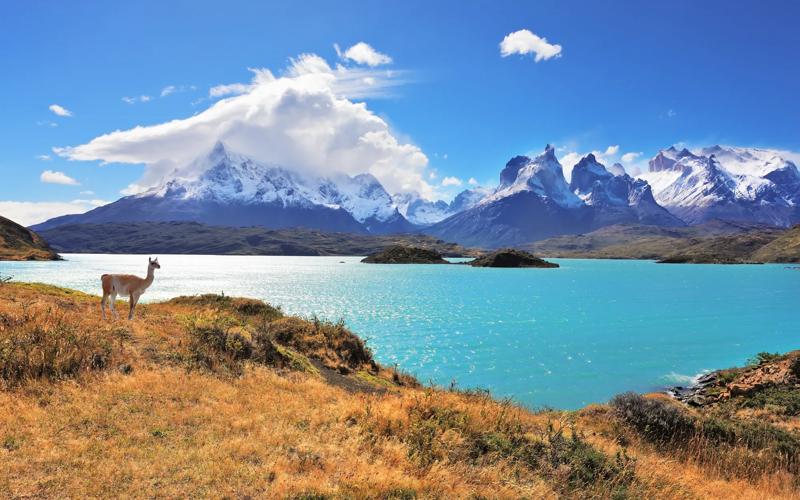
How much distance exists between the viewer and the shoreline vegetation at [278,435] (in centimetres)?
959

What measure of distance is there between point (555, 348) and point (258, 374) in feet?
125

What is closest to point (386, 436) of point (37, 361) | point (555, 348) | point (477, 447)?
point (477, 447)

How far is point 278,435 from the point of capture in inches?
463

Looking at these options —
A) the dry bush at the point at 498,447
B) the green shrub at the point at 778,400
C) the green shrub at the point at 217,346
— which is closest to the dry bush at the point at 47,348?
the green shrub at the point at 217,346

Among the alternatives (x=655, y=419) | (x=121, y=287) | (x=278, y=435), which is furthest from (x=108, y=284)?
(x=655, y=419)

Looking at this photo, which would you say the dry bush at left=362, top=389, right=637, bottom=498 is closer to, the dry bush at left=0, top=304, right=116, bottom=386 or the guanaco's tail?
the dry bush at left=0, top=304, right=116, bottom=386

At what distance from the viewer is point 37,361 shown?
14.5 meters

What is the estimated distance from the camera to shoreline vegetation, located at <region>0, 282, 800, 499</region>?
959 cm

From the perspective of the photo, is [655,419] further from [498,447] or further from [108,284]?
[108,284]

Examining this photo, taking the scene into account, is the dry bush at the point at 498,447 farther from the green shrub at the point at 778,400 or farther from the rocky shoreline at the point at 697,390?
the rocky shoreline at the point at 697,390

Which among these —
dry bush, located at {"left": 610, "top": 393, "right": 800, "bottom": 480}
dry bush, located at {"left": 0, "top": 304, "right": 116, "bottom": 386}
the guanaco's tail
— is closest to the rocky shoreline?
dry bush, located at {"left": 610, "top": 393, "right": 800, "bottom": 480}

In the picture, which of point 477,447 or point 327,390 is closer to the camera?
point 477,447

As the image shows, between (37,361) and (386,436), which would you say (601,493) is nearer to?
(386,436)

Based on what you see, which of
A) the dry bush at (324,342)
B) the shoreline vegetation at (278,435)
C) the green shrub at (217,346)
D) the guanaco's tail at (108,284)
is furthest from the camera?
the dry bush at (324,342)
